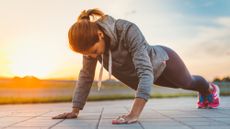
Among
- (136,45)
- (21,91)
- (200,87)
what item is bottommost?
(21,91)

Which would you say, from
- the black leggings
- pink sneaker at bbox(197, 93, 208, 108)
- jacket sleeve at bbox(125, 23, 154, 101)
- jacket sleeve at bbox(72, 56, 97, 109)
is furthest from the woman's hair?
pink sneaker at bbox(197, 93, 208, 108)

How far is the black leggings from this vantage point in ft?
14.0

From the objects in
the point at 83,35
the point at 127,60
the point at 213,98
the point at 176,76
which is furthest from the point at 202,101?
the point at 83,35

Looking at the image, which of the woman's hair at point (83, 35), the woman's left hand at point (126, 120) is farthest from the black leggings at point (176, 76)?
the woman's hair at point (83, 35)

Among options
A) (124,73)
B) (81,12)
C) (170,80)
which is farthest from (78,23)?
(170,80)

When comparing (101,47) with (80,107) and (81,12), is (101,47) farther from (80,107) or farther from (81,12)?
(80,107)

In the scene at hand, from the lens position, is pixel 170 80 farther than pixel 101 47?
Yes

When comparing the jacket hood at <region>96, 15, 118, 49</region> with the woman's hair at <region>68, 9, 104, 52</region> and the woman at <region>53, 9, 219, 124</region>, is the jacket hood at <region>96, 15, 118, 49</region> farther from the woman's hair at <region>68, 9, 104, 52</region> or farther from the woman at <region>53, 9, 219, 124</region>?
the woman's hair at <region>68, 9, 104, 52</region>

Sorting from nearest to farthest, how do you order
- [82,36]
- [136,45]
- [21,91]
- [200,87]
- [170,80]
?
1. [82,36]
2. [136,45]
3. [170,80]
4. [200,87]
5. [21,91]

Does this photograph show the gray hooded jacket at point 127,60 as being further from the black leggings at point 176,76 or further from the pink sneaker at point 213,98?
the pink sneaker at point 213,98

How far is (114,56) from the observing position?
364 centimetres

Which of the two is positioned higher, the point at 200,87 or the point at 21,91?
the point at 200,87

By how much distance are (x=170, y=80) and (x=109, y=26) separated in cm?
123

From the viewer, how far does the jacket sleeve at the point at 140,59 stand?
3.21 m
